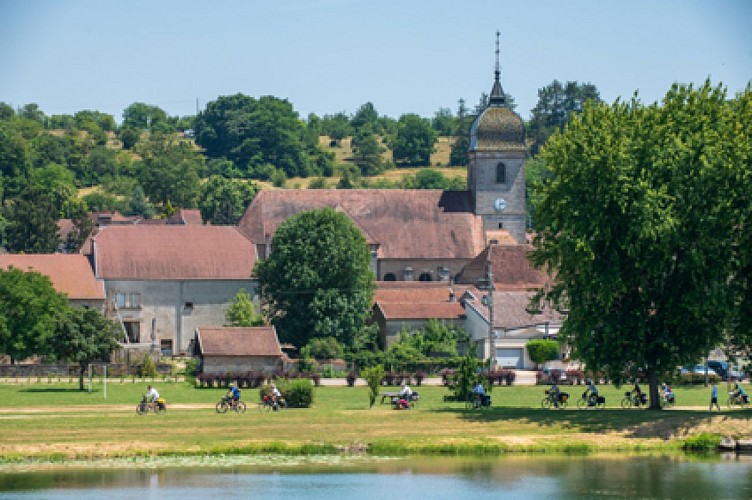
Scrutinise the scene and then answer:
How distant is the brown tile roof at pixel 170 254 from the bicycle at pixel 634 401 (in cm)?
4253

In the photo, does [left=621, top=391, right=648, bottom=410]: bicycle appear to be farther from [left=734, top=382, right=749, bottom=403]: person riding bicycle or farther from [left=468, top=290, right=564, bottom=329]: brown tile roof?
[left=468, top=290, right=564, bottom=329]: brown tile roof

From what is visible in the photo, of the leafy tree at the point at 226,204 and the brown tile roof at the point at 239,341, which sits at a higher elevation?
the leafy tree at the point at 226,204

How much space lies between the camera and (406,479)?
153 feet

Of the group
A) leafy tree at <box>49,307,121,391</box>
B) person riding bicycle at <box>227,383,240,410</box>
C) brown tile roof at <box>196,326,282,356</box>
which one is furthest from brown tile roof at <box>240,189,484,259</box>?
person riding bicycle at <box>227,383,240,410</box>

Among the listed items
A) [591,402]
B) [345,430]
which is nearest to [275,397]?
[345,430]

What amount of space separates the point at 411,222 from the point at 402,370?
91.2ft

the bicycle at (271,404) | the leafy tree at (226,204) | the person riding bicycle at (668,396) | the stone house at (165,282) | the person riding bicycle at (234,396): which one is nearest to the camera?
the person riding bicycle at (234,396)

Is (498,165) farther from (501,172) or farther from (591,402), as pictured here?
(591,402)

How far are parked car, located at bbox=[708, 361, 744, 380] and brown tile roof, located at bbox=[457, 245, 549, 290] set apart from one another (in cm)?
1807

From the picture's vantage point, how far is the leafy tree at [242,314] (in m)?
97.1

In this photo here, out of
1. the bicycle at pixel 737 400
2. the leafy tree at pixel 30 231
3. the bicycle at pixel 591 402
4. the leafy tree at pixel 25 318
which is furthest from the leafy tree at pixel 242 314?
the leafy tree at pixel 30 231

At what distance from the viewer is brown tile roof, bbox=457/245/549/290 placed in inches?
4163

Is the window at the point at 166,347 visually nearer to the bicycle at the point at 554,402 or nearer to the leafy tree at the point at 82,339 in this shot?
the leafy tree at the point at 82,339

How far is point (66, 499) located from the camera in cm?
4297
